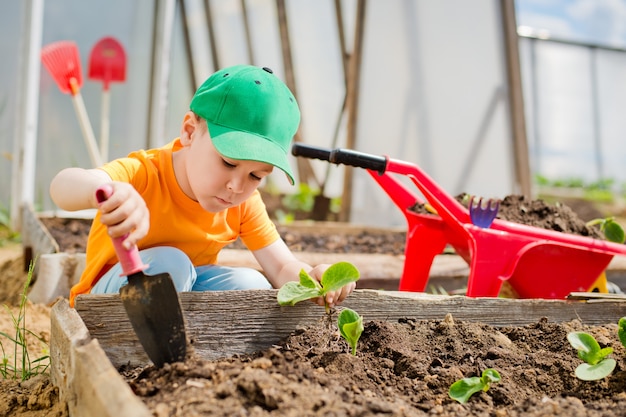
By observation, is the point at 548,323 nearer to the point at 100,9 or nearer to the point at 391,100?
the point at 391,100

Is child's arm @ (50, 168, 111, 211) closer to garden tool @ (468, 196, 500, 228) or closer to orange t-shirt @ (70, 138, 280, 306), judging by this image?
orange t-shirt @ (70, 138, 280, 306)

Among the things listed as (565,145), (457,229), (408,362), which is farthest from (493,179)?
(565,145)

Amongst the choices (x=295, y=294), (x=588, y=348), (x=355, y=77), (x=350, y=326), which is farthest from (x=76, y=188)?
(x=355, y=77)

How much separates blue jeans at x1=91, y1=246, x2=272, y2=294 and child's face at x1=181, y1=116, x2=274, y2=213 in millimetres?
149

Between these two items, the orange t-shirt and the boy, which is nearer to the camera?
the boy

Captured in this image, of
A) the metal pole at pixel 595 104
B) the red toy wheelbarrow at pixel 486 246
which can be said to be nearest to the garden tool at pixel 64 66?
the red toy wheelbarrow at pixel 486 246

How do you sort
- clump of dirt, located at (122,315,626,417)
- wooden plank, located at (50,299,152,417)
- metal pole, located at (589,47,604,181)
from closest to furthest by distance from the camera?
wooden plank, located at (50,299,152,417), clump of dirt, located at (122,315,626,417), metal pole, located at (589,47,604,181)

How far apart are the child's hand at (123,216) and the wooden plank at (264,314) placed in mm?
242

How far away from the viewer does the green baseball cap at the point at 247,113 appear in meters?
1.39

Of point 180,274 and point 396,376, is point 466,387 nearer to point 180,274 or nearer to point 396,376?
point 396,376

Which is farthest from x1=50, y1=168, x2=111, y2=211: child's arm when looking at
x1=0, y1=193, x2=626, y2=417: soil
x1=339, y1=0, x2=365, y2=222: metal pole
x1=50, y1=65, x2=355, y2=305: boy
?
x1=339, y1=0, x2=365, y2=222: metal pole

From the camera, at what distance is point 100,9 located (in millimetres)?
4438

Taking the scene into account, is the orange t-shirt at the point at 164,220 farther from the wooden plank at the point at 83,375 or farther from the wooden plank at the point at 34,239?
the wooden plank at the point at 34,239

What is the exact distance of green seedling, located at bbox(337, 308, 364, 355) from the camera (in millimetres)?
1343
